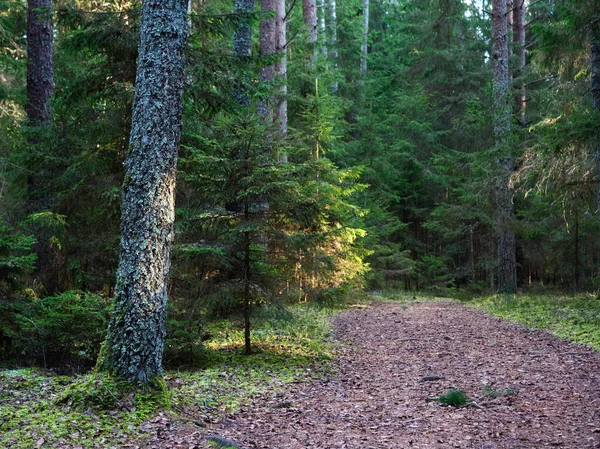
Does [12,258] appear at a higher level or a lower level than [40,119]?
lower

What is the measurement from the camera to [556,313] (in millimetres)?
12438

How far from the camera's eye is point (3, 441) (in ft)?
14.2

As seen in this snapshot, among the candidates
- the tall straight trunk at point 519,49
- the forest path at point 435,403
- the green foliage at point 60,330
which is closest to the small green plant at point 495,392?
the forest path at point 435,403

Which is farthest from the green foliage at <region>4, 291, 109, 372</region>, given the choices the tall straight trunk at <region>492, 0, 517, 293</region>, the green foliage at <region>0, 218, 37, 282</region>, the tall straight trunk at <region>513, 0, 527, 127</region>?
the tall straight trunk at <region>513, 0, 527, 127</region>

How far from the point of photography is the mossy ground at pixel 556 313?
32.2 ft

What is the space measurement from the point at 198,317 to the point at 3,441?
144 inches

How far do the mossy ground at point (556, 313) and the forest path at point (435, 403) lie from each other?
50cm

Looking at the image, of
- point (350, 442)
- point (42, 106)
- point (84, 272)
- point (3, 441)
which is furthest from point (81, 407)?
point (42, 106)

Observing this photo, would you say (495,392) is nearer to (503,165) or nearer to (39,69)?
(39,69)

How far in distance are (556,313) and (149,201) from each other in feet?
35.6

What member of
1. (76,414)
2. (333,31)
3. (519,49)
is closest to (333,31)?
(333,31)

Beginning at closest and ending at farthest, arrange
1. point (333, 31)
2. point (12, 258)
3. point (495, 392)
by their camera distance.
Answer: point (495, 392), point (12, 258), point (333, 31)

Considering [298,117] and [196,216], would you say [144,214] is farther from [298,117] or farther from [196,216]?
[298,117]

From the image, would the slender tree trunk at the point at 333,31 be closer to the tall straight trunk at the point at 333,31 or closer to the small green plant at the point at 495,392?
the tall straight trunk at the point at 333,31
